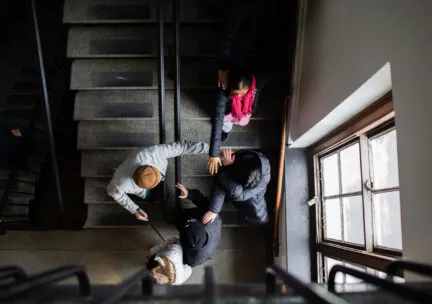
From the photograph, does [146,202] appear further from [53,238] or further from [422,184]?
[422,184]

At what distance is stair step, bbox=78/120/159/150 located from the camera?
2889mm

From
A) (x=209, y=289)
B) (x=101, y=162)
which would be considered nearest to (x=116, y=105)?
(x=101, y=162)

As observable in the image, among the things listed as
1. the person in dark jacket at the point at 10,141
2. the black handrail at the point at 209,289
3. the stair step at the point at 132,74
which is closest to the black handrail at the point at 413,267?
the black handrail at the point at 209,289

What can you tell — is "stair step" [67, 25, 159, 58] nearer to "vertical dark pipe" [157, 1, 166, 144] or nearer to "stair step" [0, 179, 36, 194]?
"vertical dark pipe" [157, 1, 166, 144]

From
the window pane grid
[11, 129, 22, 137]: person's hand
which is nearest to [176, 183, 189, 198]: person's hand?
the window pane grid

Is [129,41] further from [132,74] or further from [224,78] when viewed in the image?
[224,78]

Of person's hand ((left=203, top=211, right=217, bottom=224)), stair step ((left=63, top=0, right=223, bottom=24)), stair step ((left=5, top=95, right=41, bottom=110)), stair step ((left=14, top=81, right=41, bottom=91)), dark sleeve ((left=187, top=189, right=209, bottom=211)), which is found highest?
stair step ((left=63, top=0, right=223, bottom=24))

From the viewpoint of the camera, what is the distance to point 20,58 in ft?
12.3

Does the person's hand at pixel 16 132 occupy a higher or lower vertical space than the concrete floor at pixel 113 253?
higher

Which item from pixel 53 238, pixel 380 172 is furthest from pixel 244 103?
pixel 53 238

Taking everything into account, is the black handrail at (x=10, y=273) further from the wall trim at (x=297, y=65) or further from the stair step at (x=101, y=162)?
the wall trim at (x=297, y=65)

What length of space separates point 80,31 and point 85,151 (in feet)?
3.32

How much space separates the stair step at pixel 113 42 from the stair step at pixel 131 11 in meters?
0.09

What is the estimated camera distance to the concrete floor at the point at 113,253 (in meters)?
3.26
